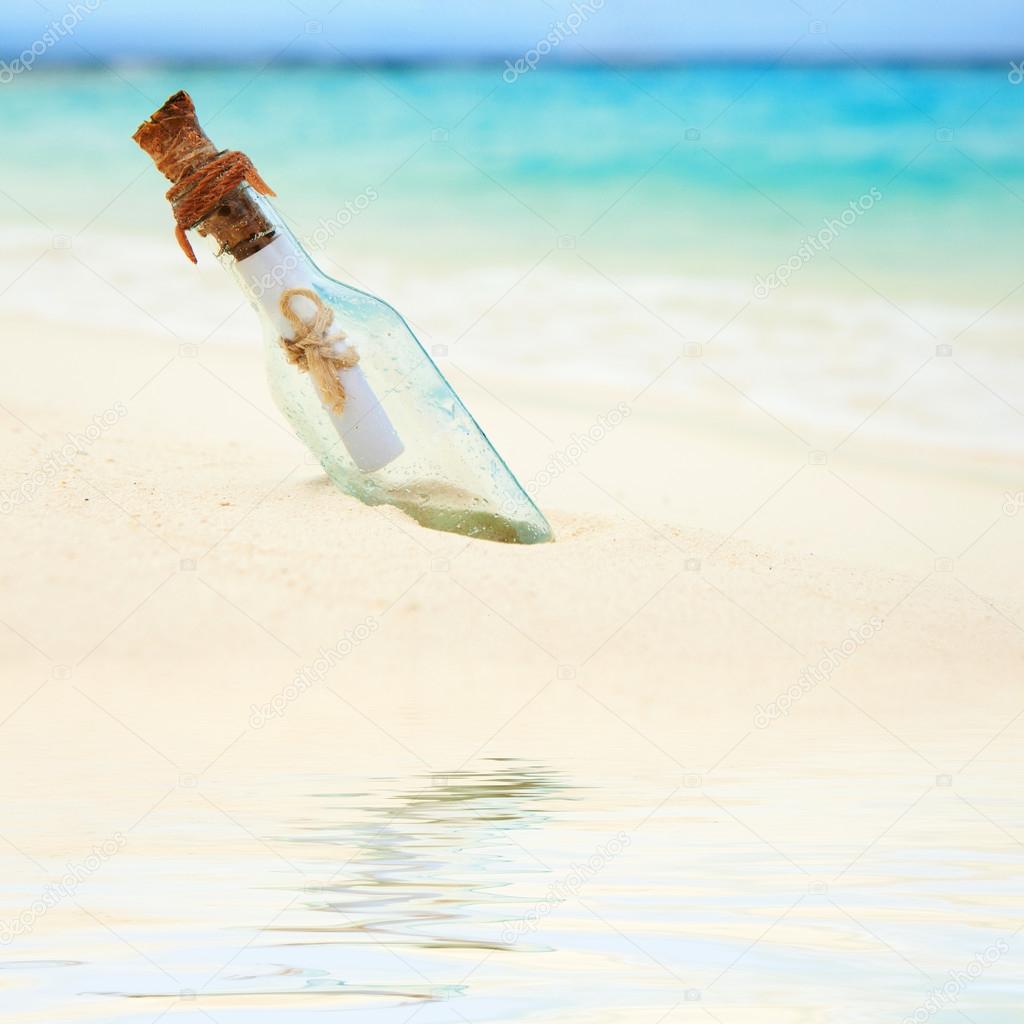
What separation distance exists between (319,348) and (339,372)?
102mm

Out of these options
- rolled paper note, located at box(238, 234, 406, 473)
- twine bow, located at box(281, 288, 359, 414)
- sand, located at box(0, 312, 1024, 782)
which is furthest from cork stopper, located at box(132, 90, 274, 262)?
sand, located at box(0, 312, 1024, 782)

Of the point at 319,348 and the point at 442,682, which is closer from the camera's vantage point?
the point at 442,682

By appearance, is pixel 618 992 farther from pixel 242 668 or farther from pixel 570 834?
pixel 242 668

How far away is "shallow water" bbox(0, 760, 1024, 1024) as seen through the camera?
1974 millimetres

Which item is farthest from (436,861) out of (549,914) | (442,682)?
(442,682)

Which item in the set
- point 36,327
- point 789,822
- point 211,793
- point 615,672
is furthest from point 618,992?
point 36,327

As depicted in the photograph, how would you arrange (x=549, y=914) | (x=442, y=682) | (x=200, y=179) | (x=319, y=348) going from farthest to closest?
1. (x=319, y=348)
2. (x=200, y=179)
3. (x=442, y=682)
4. (x=549, y=914)

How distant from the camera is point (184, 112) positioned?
15.9ft

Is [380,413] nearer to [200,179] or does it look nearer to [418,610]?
[418,610]

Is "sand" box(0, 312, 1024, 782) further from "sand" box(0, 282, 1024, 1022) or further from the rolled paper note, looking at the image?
the rolled paper note

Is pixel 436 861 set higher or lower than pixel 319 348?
higher

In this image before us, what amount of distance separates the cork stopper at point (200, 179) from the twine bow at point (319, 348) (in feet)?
0.73

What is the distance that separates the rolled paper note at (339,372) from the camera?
502 cm

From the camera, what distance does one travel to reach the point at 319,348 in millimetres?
5074
